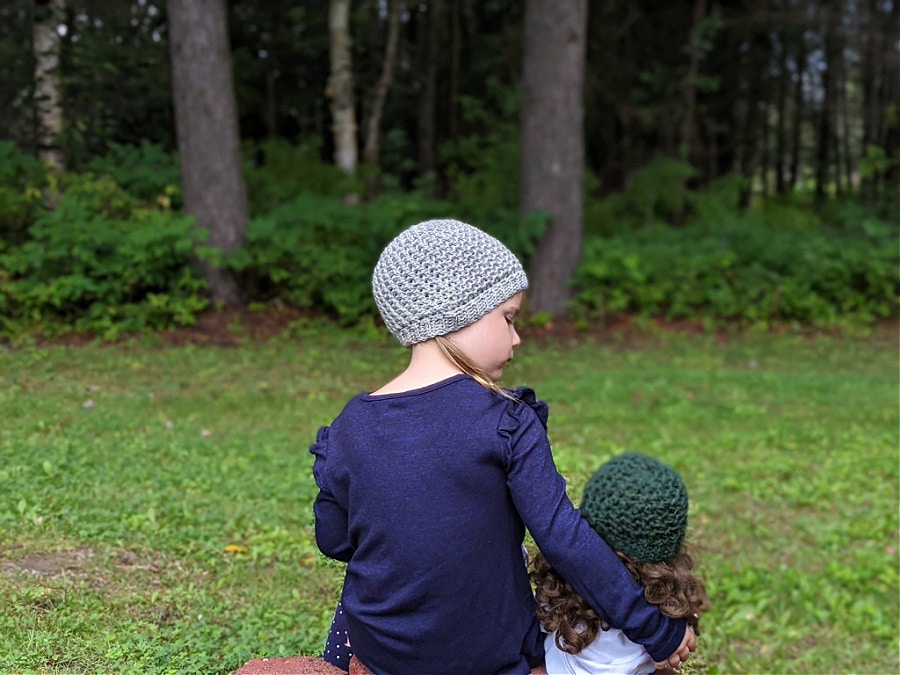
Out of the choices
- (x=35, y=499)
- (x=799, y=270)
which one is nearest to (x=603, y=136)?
(x=799, y=270)

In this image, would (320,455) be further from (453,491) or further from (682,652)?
(682,652)

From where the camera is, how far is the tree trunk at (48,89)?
1029 centimetres

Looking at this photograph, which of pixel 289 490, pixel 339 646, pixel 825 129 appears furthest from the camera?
pixel 825 129

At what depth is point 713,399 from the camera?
310 inches

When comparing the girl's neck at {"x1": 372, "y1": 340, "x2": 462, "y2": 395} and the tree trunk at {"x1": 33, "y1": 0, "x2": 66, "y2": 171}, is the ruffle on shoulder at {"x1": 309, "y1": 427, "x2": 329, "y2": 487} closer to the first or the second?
the girl's neck at {"x1": 372, "y1": 340, "x2": 462, "y2": 395}

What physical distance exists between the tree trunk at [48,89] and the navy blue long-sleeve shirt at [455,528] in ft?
31.1

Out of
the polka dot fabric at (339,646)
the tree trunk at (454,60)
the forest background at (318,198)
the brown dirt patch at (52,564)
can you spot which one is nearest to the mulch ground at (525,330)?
the forest background at (318,198)

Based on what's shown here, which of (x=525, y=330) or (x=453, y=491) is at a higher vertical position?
(x=453, y=491)

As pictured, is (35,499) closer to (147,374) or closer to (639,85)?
(147,374)

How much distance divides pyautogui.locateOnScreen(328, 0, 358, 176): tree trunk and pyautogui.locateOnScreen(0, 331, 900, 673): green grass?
15.4 ft

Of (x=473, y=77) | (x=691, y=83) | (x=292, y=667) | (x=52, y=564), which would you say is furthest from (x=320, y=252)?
(x=473, y=77)

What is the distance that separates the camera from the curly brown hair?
2.18 metres

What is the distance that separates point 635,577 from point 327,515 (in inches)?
31.7

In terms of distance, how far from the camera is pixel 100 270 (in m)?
9.04
